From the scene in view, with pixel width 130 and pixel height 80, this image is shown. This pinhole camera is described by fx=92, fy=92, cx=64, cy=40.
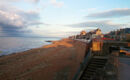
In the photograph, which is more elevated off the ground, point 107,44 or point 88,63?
point 107,44

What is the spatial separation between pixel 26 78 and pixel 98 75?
7.72 meters

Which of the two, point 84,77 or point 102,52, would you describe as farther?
point 102,52

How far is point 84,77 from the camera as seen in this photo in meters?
7.71

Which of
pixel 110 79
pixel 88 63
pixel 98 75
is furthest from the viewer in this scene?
pixel 88 63

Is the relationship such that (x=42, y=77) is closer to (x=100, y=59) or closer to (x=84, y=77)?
(x=84, y=77)

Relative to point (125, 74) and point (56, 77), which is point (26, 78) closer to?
point (56, 77)

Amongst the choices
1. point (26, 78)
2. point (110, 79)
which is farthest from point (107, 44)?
point (26, 78)

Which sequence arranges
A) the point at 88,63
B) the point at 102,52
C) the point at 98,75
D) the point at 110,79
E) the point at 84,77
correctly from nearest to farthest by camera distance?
the point at 110,79, the point at 98,75, the point at 84,77, the point at 88,63, the point at 102,52

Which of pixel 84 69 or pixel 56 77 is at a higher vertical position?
pixel 84 69

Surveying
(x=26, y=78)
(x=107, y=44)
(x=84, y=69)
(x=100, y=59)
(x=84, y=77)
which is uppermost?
(x=107, y=44)

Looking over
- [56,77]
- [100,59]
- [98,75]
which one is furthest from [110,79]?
[56,77]

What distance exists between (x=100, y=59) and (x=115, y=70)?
2259 millimetres

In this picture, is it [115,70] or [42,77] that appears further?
[42,77]

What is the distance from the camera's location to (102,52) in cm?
1010
